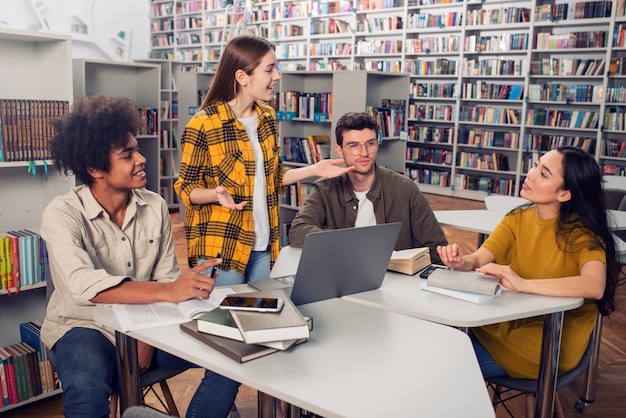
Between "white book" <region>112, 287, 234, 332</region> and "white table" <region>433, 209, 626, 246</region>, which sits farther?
"white table" <region>433, 209, 626, 246</region>

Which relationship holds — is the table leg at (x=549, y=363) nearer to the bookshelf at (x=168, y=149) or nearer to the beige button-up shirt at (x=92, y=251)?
the beige button-up shirt at (x=92, y=251)

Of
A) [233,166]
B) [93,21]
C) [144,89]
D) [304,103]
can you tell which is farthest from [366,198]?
[93,21]

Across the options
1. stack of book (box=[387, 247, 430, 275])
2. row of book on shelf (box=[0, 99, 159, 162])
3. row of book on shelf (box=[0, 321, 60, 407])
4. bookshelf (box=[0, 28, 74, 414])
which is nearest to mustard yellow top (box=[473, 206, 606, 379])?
stack of book (box=[387, 247, 430, 275])

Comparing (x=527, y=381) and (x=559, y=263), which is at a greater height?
(x=559, y=263)

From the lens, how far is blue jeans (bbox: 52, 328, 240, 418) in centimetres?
152

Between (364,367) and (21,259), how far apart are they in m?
1.81

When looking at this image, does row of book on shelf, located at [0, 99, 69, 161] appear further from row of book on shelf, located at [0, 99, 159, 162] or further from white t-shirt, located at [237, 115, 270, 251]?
white t-shirt, located at [237, 115, 270, 251]

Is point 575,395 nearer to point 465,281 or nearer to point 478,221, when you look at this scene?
point 478,221

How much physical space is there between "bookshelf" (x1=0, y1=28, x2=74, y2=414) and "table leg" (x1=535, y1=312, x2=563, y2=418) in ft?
6.64

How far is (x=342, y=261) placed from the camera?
153 centimetres

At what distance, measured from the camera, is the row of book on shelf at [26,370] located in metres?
2.38

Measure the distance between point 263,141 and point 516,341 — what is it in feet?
3.80

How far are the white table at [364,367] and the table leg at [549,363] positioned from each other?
0.43 m

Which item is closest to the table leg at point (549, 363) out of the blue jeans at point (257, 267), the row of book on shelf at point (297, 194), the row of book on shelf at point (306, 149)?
the blue jeans at point (257, 267)
